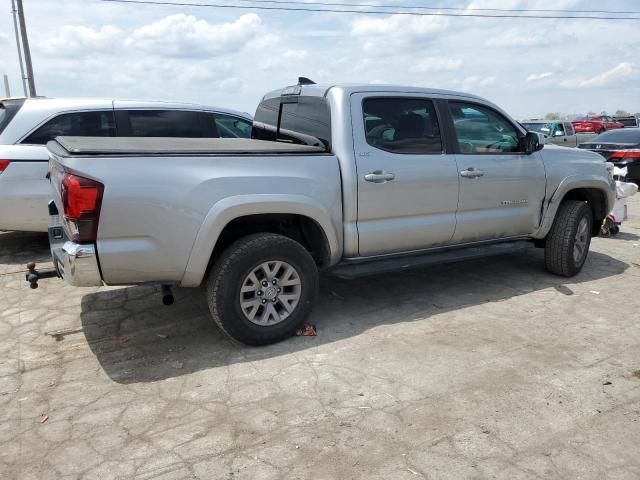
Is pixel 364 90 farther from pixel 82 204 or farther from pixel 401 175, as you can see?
pixel 82 204

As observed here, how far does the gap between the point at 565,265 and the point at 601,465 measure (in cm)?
326

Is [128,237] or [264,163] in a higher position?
[264,163]

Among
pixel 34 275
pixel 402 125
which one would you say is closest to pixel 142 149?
pixel 34 275

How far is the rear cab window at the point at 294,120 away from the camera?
14.4ft

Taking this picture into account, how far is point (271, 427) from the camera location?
9.93 ft

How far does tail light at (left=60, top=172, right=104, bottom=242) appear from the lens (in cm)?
325

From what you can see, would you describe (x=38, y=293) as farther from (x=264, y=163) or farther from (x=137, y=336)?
(x=264, y=163)

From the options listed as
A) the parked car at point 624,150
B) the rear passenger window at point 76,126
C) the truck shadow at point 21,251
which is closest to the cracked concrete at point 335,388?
the truck shadow at point 21,251

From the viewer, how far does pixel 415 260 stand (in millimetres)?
4672

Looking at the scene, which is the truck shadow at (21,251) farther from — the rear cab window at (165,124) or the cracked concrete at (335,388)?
the rear cab window at (165,124)

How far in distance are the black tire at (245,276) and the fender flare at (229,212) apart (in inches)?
5.9

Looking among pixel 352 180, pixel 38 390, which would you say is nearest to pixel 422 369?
pixel 352 180

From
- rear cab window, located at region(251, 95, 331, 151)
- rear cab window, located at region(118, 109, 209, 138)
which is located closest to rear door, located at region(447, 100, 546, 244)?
rear cab window, located at region(251, 95, 331, 151)

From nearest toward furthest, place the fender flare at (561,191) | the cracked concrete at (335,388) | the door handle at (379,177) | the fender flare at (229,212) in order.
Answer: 1. the cracked concrete at (335,388)
2. the fender flare at (229,212)
3. the door handle at (379,177)
4. the fender flare at (561,191)
